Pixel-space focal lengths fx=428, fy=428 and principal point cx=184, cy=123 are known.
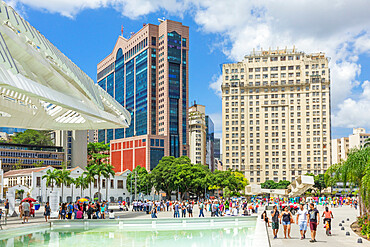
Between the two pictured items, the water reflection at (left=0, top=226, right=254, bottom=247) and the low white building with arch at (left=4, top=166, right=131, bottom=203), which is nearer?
the water reflection at (left=0, top=226, right=254, bottom=247)

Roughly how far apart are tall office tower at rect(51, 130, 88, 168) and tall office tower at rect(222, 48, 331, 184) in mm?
45656

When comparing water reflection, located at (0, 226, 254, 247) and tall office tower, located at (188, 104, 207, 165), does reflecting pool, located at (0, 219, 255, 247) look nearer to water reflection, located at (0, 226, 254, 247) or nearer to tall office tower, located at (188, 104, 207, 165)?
water reflection, located at (0, 226, 254, 247)

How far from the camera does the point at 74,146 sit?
4542 inches

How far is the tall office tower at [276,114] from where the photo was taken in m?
134

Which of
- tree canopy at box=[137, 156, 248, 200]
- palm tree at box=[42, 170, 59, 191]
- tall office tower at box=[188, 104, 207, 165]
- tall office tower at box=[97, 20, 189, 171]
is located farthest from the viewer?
tall office tower at box=[188, 104, 207, 165]

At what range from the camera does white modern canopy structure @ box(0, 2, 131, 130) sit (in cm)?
2210

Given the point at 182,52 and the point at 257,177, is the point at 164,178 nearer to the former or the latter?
the point at 257,177

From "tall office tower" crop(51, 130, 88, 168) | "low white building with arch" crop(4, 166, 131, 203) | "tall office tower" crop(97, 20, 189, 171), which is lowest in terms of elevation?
"low white building with arch" crop(4, 166, 131, 203)

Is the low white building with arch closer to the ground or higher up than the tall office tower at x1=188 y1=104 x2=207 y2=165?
closer to the ground

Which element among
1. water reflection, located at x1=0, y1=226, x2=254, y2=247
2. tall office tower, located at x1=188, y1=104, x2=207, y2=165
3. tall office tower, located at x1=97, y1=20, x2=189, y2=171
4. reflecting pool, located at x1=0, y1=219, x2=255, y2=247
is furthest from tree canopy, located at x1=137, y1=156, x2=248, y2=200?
tall office tower, located at x1=188, y1=104, x2=207, y2=165

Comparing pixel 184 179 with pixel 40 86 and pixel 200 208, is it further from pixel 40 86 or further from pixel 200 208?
pixel 40 86

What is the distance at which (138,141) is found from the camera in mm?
132500

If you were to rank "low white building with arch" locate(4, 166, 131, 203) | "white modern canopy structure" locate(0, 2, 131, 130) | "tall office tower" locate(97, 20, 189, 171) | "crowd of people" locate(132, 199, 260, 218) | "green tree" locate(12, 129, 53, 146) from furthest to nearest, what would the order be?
"tall office tower" locate(97, 20, 189, 171) → "green tree" locate(12, 129, 53, 146) → "low white building with arch" locate(4, 166, 131, 203) → "crowd of people" locate(132, 199, 260, 218) → "white modern canopy structure" locate(0, 2, 131, 130)

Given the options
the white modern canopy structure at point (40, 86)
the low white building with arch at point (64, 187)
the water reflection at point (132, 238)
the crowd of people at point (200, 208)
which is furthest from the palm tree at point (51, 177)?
the water reflection at point (132, 238)
